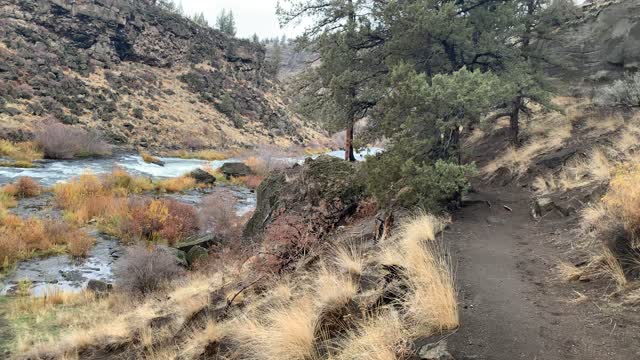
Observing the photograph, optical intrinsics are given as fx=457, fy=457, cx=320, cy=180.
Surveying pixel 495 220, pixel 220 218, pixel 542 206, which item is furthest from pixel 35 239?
pixel 542 206

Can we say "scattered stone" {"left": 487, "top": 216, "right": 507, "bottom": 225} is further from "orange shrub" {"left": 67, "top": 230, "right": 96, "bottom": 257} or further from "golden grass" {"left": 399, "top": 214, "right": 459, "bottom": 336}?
"orange shrub" {"left": 67, "top": 230, "right": 96, "bottom": 257}

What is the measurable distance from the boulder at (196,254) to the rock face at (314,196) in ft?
5.24

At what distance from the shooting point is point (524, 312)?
479cm

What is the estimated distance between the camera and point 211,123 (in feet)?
181

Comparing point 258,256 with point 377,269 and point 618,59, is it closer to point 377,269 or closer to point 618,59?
point 377,269

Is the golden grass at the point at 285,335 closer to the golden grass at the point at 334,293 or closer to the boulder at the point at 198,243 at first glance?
the golden grass at the point at 334,293

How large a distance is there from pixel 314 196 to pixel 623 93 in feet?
37.2

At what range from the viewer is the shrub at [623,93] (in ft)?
49.4

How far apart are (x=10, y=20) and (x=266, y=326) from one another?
55194 mm

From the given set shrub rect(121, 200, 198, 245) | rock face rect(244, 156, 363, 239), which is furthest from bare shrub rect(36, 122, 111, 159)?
rock face rect(244, 156, 363, 239)

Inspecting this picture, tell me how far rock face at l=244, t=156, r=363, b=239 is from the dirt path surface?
3.91 meters

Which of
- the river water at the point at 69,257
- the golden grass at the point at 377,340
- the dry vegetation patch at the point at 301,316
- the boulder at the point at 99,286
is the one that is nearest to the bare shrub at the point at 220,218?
the river water at the point at 69,257

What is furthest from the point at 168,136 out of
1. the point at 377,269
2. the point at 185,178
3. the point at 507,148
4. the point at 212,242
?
the point at 377,269

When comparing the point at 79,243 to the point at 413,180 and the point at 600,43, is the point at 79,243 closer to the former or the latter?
the point at 413,180
